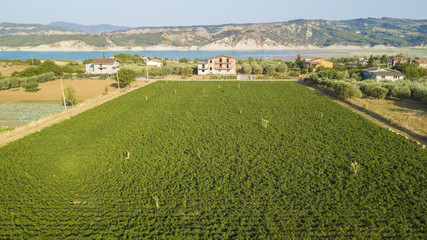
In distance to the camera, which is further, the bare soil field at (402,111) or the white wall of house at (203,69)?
the white wall of house at (203,69)

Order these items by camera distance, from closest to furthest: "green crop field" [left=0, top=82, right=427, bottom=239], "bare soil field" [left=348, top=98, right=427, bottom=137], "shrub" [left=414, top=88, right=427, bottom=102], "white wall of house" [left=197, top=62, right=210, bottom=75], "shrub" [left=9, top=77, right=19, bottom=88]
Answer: "green crop field" [left=0, top=82, right=427, bottom=239] → "bare soil field" [left=348, top=98, right=427, bottom=137] → "shrub" [left=414, top=88, right=427, bottom=102] → "shrub" [left=9, top=77, right=19, bottom=88] → "white wall of house" [left=197, top=62, right=210, bottom=75]

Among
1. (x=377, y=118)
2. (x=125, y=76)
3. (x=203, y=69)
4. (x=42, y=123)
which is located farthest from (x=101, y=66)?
(x=377, y=118)

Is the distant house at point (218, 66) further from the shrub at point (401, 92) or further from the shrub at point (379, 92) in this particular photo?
the shrub at point (401, 92)

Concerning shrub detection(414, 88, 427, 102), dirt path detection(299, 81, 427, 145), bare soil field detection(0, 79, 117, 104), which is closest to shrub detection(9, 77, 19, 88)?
bare soil field detection(0, 79, 117, 104)

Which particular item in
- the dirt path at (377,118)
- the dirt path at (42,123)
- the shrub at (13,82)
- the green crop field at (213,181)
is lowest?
the green crop field at (213,181)

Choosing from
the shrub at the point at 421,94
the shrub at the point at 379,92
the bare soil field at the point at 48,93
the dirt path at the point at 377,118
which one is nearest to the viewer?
the dirt path at the point at 377,118

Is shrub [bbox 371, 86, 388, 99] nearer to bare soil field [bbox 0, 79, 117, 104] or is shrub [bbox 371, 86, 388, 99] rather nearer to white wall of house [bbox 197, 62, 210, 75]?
bare soil field [bbox 0, 79, 117, 104]

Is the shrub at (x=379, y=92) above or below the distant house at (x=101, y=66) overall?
below

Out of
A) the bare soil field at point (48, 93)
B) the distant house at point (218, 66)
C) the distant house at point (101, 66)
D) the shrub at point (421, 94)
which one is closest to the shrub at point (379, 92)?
the shrub at point (421, 94)
